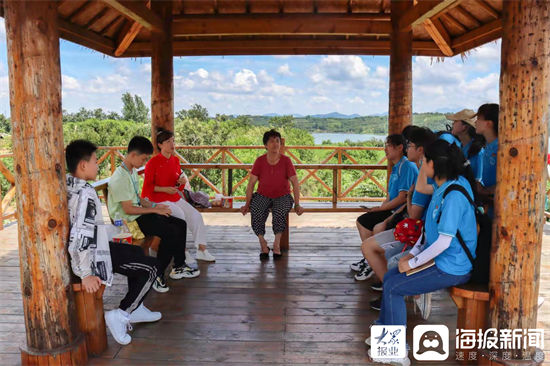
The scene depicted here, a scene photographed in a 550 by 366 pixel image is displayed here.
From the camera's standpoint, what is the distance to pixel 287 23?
5180mm

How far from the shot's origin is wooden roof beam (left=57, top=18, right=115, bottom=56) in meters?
4.86

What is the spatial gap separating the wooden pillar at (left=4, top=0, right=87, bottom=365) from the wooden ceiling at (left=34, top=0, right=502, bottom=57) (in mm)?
2639

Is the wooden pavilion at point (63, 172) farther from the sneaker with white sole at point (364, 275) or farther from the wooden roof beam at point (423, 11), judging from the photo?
the wooden roof beam at point (423, 11)

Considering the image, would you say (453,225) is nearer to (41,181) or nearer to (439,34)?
(41,181)

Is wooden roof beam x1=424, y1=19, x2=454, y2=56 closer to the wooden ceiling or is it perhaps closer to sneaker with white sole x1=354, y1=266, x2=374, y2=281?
the wooden ceiling

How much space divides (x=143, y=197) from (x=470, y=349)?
110 inches

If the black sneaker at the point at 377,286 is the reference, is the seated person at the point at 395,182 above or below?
above

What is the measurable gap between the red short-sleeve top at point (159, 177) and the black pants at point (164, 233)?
345 millimetres

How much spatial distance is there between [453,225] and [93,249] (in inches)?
72.1

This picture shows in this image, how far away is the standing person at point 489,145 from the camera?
108 inches

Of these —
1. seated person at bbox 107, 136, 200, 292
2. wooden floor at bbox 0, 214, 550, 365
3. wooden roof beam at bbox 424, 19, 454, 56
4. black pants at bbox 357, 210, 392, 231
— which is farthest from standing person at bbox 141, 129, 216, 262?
wooden roof beam at bbox 424, 19, 454, 56

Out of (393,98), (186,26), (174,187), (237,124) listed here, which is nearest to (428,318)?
(174,187)

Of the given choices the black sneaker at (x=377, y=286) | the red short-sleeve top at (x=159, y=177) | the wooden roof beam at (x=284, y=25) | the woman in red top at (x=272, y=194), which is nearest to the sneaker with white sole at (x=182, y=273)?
the red short-sleeve top at (x=159, y=177)

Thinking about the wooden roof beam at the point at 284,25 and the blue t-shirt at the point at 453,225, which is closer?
the blue t-shirt at the point at 453,225
